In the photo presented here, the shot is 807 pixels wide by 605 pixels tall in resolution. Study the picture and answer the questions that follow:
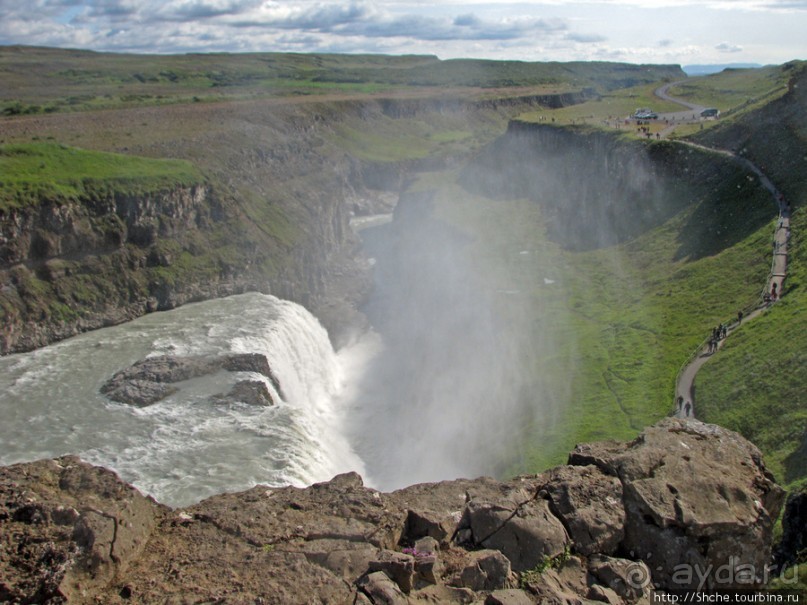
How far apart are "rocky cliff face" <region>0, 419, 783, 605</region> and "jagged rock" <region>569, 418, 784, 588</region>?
0.03 m

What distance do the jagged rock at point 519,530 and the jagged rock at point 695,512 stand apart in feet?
5.42

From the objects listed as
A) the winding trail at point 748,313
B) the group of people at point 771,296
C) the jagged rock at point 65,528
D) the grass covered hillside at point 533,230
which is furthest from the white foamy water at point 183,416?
the group of people at point 771,296

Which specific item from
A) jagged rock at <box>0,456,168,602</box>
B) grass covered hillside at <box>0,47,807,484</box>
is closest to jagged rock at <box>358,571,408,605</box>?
jagged rock at <box>0,456,168,602</box>

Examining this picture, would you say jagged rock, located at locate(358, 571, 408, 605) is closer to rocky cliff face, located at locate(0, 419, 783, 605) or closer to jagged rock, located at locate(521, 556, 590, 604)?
rocky cliff face, located at locate(0, 419, 783, 605)

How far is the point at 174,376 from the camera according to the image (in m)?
37.5

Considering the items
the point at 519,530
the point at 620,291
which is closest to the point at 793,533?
the point at 519,530

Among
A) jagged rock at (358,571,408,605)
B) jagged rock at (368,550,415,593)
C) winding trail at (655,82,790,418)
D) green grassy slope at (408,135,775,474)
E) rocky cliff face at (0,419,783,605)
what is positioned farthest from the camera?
green grassy slope at (408,135,775,474)

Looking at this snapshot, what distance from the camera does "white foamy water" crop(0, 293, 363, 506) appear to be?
2998 cm

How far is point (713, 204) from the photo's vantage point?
5750cm

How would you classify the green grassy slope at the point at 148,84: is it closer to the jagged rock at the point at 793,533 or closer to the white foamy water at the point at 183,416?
the white foamy water at the point at 183,416

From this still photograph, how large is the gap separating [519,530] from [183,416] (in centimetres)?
2475

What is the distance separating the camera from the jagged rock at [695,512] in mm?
13555

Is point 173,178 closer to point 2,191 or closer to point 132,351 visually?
point 2,191

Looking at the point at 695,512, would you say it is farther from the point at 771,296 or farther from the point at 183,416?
the point at 771,296
